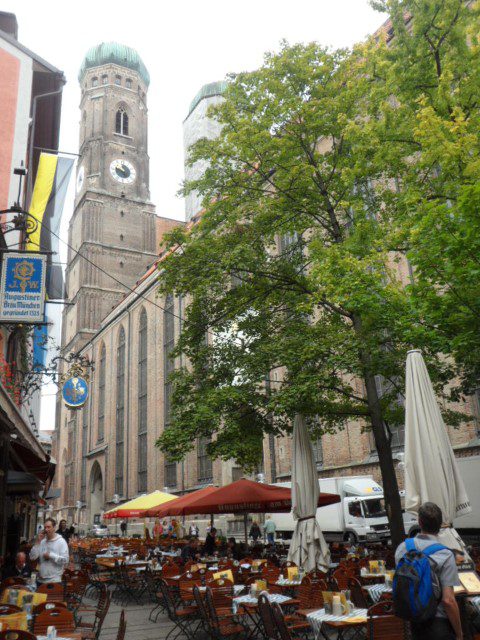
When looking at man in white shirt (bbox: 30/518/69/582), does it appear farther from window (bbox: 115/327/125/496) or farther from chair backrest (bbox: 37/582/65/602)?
window (bbox: 115/327/125/496)

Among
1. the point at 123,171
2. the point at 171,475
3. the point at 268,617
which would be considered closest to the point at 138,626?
the point at 268,617

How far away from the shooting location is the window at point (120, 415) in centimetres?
5325

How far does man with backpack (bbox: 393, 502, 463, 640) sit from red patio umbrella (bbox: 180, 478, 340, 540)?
335 inches

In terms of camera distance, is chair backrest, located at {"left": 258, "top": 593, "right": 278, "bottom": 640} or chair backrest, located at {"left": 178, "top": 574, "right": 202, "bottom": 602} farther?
chair backrest, located at {"left": 178, "top": 574, "right": 202, "bottom": 602}

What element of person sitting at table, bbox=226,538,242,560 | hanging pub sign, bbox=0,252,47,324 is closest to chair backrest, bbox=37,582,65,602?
hanging pub sign, bbox=0,252,47,324

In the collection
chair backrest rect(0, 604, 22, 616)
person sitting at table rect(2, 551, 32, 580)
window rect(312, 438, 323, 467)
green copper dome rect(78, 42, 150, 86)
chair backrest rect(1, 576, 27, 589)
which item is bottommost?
chair backrest rect(0, 604, 22, 616)

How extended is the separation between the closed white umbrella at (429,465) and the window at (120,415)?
1910 inches

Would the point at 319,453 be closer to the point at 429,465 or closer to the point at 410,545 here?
the point at 429,465

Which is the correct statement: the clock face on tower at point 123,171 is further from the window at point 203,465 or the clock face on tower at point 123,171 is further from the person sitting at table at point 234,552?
the person sitting at table at point 234,552

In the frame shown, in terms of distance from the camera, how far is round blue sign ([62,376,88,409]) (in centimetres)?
1903

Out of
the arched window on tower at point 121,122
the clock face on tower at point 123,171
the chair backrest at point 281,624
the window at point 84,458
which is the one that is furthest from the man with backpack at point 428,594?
the arched window on tower at point 121,122

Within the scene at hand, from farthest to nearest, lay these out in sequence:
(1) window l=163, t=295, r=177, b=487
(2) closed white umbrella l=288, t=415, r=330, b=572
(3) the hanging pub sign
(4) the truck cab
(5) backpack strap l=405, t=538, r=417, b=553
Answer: (1) window l=163, t=295, r=177, b=487 → (4) the truck cab → (2) closed white umbrella l=288, t=415, r=330, b=572 → (3) the hanging pub sign → (5) backpack strap l=405, t=538, r=417, b=553

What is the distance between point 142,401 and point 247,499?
39.1 metres

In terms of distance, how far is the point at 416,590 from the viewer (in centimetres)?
383
